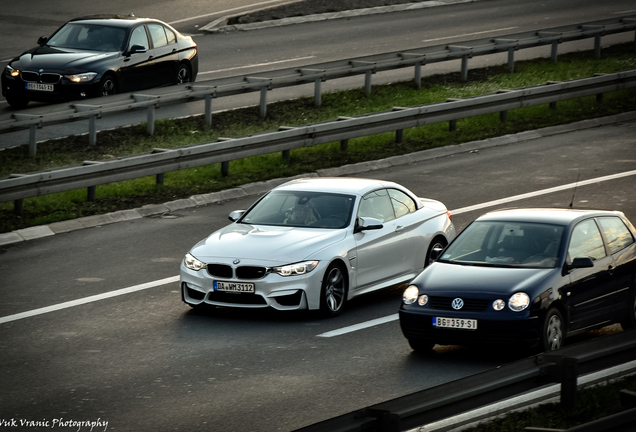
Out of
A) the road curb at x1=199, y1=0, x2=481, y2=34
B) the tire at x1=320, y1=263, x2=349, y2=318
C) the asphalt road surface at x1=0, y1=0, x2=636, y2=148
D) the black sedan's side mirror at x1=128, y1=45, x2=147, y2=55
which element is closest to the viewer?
the tire at x1=320, y1=263, x2=349, y2=318

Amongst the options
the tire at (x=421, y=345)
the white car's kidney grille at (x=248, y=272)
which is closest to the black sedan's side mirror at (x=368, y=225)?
the white car's kidney grille at (x=248, y=272)

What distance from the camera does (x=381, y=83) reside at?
1014 inches

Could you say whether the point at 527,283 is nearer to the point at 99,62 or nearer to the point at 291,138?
the point at 291,138

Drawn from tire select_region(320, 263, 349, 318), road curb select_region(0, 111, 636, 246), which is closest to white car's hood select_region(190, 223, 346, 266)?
tire select_region(320, 263, 349, 318)

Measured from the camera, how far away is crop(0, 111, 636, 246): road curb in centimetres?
1594

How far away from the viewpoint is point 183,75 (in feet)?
81.4

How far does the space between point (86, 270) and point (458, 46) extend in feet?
45.0

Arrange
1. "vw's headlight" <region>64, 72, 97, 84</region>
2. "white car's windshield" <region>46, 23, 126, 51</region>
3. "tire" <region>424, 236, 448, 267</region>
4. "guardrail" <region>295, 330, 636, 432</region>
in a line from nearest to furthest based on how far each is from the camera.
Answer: "guardrail" <region>295, 330, 636, 432</region>
"tire" <region>424, 236, 448, 267</region>
"vw's headlight" <region>64, 72, 97, 84</region>
"white car's windshield" <region>46, 23, 126, 51</region>

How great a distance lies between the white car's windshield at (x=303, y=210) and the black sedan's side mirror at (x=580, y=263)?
10.1 ft

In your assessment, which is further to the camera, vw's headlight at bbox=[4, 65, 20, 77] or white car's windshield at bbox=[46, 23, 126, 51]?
white car's windshield at bbox=[46, 23, 126, 51]

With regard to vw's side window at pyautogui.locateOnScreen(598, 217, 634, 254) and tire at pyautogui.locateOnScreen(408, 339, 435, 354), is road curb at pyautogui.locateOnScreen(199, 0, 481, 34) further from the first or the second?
tire at pyautogui.locateOnScreen(408, 339, 435, 354)

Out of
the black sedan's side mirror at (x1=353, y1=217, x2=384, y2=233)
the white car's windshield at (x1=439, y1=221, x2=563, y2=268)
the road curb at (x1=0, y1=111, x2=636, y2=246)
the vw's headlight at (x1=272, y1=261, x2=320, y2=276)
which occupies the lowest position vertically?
the road curb at (x1=0, y1=111, x2=636, y2=246)

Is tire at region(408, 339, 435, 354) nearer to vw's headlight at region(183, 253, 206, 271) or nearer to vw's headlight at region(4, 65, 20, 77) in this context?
vw's headlight at region(183, 253, 206, 271)

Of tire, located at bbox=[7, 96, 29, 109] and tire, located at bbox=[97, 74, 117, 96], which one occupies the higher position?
tire, located at bbox=[97, 74, 117, 96]
